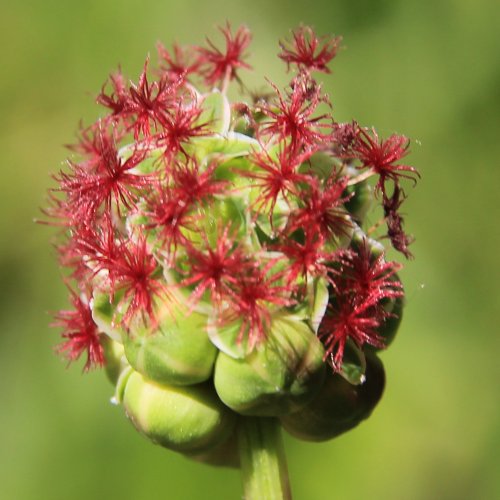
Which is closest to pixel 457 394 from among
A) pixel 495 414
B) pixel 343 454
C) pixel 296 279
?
pixel 495 414

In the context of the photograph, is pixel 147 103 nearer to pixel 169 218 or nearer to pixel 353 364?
pixel 169 218

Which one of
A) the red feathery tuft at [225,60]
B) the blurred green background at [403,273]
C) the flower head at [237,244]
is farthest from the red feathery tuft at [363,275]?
the blurred green background at [403,273]

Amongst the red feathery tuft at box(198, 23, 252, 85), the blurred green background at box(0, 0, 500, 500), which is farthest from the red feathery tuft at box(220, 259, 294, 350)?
the blurred green background at box(0, 0, 500, 500)

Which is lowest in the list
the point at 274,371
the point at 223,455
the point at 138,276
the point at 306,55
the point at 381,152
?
the point at 223,455

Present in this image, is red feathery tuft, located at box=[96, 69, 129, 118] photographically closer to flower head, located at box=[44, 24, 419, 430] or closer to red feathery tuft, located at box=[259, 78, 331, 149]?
flower head, located at box=[44, 24, 419, 430]

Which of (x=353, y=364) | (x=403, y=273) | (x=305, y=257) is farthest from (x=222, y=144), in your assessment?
(x=403, y=273)

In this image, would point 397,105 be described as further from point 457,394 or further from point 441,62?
point 457,394
